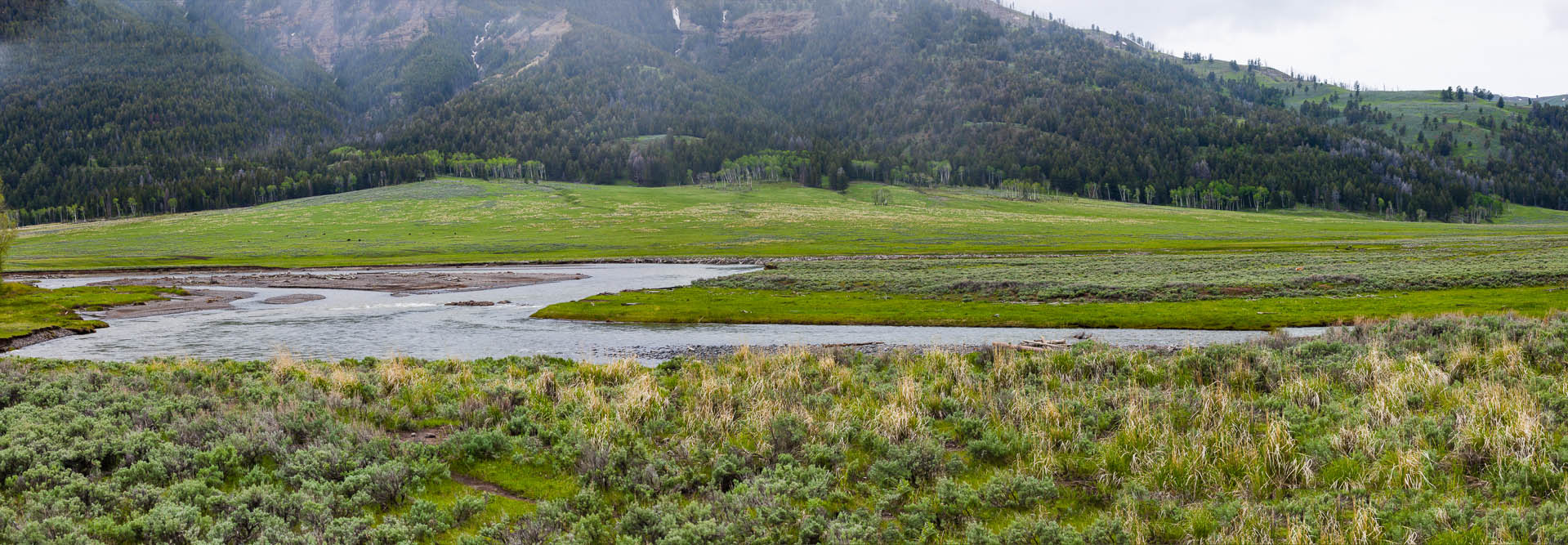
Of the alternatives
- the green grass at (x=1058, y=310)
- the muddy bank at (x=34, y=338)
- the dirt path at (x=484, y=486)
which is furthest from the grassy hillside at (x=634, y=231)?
the dirt path at (x=484, y=486)

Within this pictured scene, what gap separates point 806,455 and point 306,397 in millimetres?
11789

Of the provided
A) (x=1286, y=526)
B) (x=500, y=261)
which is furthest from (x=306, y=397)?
(x=500, y=261)

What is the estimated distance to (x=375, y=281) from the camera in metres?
70.4

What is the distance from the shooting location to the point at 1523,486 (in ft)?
29.6

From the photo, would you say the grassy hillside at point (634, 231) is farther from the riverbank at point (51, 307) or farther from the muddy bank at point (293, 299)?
the riverbank at point (51, 307)

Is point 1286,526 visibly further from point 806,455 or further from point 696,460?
point 696,460

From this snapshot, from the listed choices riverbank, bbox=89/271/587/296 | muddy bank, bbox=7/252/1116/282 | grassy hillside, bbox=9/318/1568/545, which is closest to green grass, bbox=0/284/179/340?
riverbank, bbox=89/271/587/296

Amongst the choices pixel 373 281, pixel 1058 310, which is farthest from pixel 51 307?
pixel 1058 310

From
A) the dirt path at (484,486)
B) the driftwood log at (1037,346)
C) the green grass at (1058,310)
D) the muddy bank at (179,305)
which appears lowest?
the green grass at (1058,310)

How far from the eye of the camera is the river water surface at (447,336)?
106ft

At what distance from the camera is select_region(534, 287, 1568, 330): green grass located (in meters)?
35.0

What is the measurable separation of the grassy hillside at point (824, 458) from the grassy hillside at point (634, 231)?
7769 cm

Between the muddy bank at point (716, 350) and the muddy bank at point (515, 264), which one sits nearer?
the muddy bank at point (716, 350)

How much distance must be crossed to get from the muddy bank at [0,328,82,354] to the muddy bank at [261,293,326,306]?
48.4 feet
